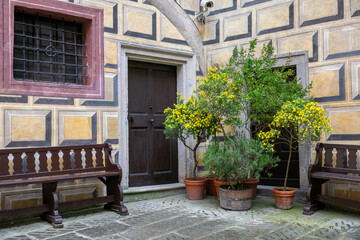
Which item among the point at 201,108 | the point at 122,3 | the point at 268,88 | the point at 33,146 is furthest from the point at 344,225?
the point at 122,3

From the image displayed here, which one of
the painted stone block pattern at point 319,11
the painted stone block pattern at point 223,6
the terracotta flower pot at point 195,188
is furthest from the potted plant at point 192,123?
the painted stone block pattern at point 319,11

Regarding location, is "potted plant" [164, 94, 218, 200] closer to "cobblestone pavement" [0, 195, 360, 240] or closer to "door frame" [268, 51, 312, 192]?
"cobblestone pavement" [0, 195, 360, 240]

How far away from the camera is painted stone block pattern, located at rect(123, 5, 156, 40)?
5812 mm

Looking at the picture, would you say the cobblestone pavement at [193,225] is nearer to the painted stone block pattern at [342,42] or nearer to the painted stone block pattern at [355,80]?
the painted stone block pattern at [355,80]

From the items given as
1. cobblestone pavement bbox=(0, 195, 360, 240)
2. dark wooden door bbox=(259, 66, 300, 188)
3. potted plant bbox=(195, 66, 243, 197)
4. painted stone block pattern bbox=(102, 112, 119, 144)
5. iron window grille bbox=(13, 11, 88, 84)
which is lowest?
cobblestone pavement bbox=(0, 195, 360, 240)

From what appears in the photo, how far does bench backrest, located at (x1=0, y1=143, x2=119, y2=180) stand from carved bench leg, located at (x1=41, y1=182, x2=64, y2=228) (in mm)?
225

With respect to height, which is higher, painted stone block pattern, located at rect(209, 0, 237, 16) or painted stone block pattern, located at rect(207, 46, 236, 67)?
painted stone block pattern, located at rect(209, 0, 237, 16)

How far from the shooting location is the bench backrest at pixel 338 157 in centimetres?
494

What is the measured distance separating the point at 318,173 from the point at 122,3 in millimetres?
4028

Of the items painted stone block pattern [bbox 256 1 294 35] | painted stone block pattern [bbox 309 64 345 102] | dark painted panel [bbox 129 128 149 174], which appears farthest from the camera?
dark painted panel [bbox 129 128 149 174]

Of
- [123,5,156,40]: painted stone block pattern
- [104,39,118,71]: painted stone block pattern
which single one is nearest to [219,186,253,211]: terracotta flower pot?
[104,39,118,71]: painted stone block pattern

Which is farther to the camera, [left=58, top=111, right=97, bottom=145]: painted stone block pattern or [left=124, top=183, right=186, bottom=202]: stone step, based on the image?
[left=124, top=183, right=186, bottom=202]: stone step

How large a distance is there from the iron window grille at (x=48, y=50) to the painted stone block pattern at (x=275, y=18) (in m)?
3.06

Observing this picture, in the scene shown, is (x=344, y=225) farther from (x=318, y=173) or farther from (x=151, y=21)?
(x=151, y=21)
